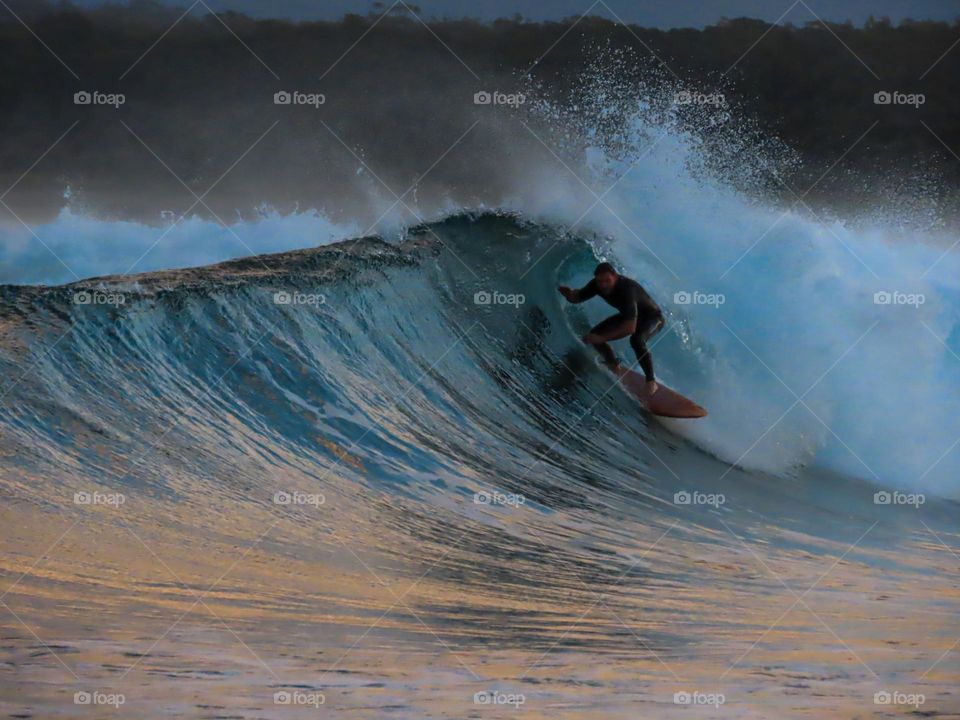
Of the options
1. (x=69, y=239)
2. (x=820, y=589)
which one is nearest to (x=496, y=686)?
(x=820, y=589)

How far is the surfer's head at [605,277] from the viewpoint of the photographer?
5.34 metres

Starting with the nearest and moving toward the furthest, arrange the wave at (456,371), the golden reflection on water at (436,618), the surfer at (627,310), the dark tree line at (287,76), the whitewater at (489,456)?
1. the golden reflection on water at (436,618)
2. the whitewater at (489,456)
3. the wave at (456,371)
4. the surfer at (627,310)
5. the dark tree line at (287,76)

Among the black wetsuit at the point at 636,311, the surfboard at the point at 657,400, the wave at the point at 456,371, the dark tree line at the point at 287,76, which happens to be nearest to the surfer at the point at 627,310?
the black wetsuit at the point at 636,311

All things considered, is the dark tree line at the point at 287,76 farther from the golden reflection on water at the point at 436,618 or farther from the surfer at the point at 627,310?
the golden reflection on water at the point at 436,618

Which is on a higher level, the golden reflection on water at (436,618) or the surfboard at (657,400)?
the surfboard at (657,400)

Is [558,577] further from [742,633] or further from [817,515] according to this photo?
[817,515]

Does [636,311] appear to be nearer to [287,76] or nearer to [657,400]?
[657,400]

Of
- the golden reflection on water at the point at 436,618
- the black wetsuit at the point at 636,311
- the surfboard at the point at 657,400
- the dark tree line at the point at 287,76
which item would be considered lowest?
the golden reflection on water at the point at 436,618

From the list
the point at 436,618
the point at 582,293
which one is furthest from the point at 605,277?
the point at 436,618

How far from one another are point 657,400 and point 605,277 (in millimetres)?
721

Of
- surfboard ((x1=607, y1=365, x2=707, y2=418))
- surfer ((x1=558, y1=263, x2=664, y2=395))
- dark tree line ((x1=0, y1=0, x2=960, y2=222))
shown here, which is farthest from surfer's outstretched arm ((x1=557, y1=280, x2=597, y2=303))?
dark tree line ((x1=0, y1=0, x2=960, y2=222))

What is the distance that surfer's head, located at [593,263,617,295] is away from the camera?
5.34 m

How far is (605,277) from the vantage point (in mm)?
5340

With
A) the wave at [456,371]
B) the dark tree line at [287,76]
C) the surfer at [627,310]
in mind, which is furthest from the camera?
the dark tree line at [287,76]
